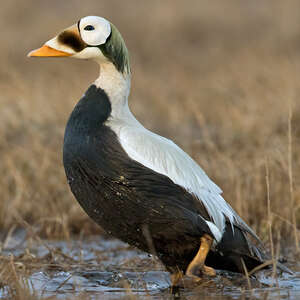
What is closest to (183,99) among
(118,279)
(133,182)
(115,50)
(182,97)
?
(182,97)

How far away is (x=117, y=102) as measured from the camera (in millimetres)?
4473

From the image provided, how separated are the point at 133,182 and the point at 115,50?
0.80 m

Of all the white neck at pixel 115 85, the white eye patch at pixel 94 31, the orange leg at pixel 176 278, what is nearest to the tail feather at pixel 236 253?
the orange leg at pixel 176 278

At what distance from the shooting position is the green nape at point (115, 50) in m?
4.48

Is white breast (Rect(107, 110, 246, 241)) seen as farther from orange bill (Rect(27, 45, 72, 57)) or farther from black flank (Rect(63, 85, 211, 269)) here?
orange bill (Rect(27, 45, 72, 57))

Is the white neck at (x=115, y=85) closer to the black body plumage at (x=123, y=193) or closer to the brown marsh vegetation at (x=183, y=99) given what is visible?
the black body plumage at (x=123, y=193)

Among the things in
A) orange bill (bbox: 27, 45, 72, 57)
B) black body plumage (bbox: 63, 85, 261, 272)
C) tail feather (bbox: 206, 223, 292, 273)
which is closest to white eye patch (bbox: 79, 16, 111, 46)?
orange bill (bbox: 27, 45, 72, 57)

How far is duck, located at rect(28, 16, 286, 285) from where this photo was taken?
4.21m

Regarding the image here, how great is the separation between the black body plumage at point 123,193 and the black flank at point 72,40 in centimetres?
35

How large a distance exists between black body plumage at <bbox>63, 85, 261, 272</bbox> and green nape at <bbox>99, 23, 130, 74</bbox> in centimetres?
26

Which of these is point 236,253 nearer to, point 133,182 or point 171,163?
point 171,163

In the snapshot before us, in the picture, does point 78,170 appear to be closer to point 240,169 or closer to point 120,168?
point 120,168

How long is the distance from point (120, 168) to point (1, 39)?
1081 centimetres

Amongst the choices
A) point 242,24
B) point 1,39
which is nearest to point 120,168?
point 1,39
